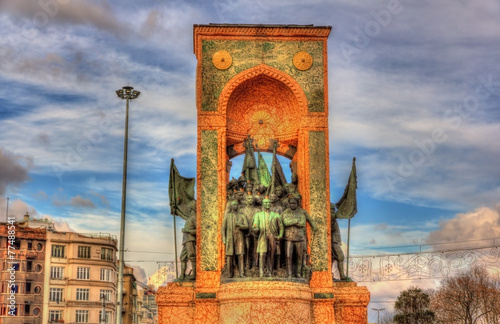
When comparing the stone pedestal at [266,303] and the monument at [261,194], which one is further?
the monument at [261,194]

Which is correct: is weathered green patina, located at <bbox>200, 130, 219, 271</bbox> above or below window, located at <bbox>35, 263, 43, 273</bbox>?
below

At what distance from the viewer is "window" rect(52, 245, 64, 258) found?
7012cm

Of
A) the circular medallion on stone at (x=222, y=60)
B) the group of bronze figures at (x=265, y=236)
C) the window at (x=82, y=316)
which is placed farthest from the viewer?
the window at (x=82, y=316)

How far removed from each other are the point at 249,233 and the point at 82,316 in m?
50.1

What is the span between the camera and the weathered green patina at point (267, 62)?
26.2m

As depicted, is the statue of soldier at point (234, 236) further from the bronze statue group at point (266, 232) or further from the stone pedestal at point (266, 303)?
the stone pedestal at point (266, 303)

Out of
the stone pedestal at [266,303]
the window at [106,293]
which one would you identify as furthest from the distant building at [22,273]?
the stone pedestal at [266,303]

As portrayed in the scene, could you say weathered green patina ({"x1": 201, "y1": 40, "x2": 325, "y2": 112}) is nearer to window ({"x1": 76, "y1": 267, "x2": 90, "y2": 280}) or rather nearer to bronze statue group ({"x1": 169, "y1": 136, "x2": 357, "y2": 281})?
bronze statue group ({"x1": 169, "y1": 136, "x2": 357, "y2": 281})

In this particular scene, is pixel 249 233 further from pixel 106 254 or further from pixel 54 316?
pixel 106 254

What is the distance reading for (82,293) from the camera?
7075 cm

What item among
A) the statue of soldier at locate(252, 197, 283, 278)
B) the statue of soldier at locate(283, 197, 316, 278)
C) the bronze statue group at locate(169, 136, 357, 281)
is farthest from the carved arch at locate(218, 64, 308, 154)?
the statue of soldier at locate(252, 197, 283, 278)

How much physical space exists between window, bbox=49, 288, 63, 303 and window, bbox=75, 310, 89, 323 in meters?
2.03

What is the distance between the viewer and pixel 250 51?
26438mm

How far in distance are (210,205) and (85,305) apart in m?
48.7
